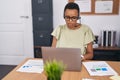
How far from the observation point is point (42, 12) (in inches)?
129

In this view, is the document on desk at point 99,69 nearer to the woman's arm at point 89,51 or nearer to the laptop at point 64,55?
the laptop at point 64,55

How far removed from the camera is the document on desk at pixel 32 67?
1537mm

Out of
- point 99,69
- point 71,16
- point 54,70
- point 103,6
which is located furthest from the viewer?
point 103,6

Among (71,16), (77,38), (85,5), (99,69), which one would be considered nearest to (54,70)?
(99,69)

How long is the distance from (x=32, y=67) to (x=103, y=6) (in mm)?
2194

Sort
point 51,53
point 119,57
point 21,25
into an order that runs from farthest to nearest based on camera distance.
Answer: point 21,25 < point 119,57 < point 51,53

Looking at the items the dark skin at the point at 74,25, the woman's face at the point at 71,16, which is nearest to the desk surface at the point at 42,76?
the dark skin at the point at 74,25

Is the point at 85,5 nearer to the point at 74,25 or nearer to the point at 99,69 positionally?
the point at 74,25

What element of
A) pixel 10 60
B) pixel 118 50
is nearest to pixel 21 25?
pixel 10 60

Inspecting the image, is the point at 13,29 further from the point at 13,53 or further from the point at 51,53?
the point at 51,53

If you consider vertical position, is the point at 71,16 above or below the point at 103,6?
below

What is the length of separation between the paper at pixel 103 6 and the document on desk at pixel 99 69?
1881mm

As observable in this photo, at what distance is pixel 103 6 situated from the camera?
337 centimetres

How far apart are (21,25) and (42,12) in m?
0.67
